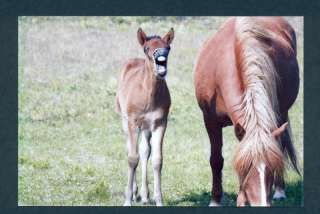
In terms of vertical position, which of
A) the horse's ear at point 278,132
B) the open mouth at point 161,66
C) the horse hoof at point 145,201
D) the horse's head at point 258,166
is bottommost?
the horse hoof at point 145,201

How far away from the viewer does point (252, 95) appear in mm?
6156

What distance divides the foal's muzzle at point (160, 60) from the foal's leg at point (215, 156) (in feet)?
2.58

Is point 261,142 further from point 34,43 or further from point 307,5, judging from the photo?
point 34,43

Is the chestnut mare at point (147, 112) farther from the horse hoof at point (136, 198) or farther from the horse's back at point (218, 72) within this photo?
the horse's back at point (218, 72)

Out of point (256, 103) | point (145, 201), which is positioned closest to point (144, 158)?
point (145, 201)

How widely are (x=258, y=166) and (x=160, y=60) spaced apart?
1.58 m

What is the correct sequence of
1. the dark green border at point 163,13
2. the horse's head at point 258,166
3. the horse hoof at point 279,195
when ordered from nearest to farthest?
the horse's head at point 258,166, the dark green border at point 163,13, the horse hoof at point 279,195

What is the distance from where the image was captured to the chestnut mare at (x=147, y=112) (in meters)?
6.96

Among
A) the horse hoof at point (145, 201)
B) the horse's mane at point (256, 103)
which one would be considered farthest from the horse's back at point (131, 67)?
the horse hoof at point (145, 201)

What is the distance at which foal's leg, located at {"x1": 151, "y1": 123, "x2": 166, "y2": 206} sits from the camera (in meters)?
6.97

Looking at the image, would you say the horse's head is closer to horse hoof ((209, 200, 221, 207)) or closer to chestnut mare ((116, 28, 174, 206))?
chestnut mare ((116, 28, 174, 206))

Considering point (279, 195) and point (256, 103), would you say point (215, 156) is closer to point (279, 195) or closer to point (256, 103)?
point (279, 195)

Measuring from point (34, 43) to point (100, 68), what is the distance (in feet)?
3.10

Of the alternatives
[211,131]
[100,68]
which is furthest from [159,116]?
[100,68]
